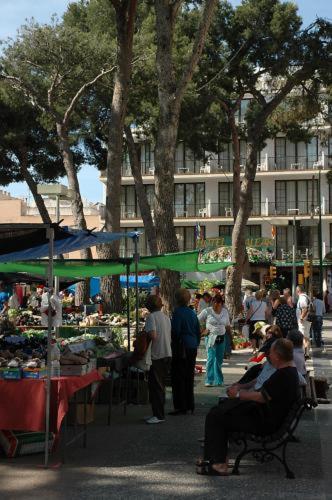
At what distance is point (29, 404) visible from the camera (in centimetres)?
736

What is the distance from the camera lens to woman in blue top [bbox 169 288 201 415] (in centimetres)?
Result: 1009

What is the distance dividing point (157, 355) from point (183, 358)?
770 mm

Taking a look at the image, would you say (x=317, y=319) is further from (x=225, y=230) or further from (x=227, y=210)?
(x=227, y=210)

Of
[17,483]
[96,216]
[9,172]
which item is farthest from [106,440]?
[96,216]

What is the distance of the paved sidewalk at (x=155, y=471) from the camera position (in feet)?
20.9

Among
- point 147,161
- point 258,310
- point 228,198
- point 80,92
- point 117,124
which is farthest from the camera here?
point 147,161

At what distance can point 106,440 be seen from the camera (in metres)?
8.52

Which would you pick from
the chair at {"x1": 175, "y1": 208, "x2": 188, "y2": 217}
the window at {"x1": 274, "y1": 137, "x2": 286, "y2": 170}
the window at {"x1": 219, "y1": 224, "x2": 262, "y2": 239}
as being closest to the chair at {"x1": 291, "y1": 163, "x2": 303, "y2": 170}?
the window at {"x1": 274, "y1": 137, "x2": 286, "y2": 170}

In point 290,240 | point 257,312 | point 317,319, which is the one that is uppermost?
point 290,240

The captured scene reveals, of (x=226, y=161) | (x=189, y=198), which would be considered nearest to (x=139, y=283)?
(x=189, y=198)

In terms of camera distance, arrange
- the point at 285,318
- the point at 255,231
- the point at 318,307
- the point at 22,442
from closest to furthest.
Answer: the point at 22,442 → the point at 285,318 → the point at 318,307 → the point at 255,231

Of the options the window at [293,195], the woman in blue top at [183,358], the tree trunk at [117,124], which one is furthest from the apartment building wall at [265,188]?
the woman in blue top at [183,358]

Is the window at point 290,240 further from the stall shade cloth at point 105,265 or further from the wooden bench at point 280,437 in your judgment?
the wooden bench at point 280,437

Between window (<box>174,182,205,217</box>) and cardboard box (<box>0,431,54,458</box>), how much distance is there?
5363 centimetres
